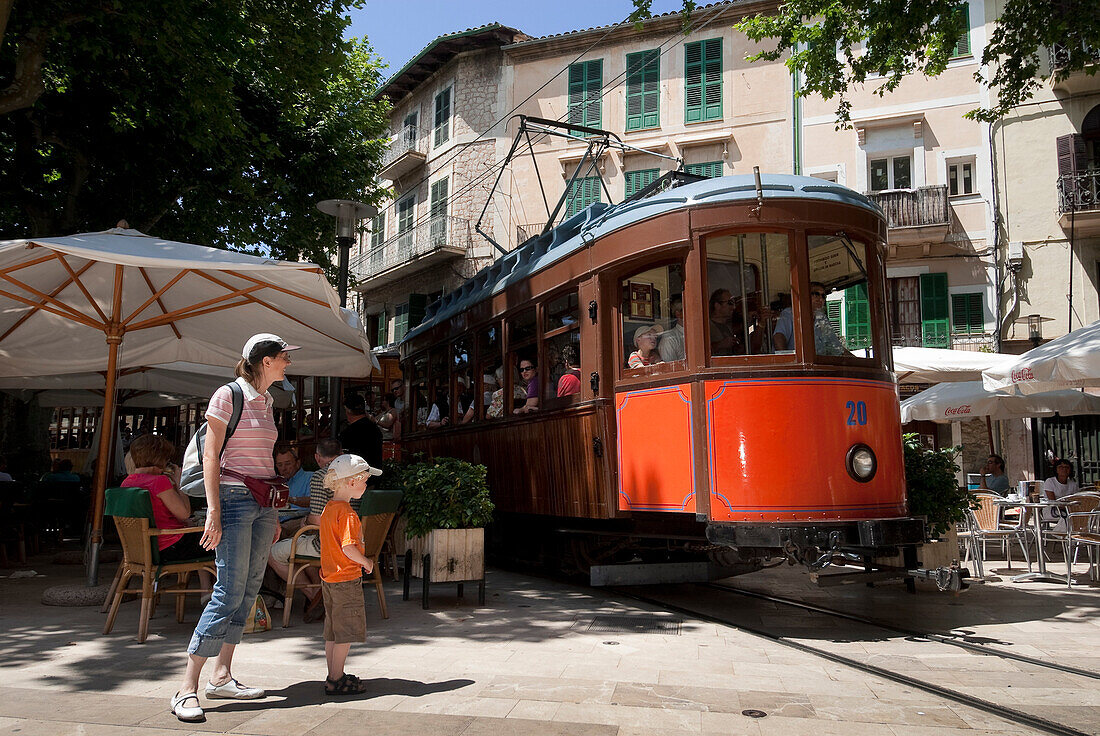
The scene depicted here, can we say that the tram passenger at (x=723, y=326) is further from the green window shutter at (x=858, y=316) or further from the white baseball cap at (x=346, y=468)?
the white baseball cap at (x=346, y=468)

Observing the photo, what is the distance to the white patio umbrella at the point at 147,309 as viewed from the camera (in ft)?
21.2

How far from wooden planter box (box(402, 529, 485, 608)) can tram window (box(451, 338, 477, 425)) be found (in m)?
2.74

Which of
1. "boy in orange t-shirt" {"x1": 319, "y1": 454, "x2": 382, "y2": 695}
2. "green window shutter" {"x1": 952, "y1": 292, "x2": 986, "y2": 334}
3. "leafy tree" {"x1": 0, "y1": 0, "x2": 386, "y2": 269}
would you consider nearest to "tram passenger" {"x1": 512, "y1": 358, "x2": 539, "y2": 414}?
"boy in orange t-shirt" {"x1": 319, "y1": 454, "x2": 382, "y2": 695}

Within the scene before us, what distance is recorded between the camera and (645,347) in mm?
6832

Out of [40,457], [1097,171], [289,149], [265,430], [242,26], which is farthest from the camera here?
[1097,171]

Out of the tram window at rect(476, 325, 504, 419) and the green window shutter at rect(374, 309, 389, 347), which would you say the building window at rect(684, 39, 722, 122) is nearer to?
the green window shutter at rect(374, 309, 389, 347)

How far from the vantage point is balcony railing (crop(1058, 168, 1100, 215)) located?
17.9 metres

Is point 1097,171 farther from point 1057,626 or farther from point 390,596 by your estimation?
point 390,596

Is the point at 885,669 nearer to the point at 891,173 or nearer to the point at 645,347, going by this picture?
the point at 645,347

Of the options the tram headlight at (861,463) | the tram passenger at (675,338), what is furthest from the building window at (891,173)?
the tram headlight at (861,463)

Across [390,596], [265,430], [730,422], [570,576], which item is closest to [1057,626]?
[730,422]

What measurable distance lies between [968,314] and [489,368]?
14094mm

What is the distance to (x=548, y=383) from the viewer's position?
7.87 metres

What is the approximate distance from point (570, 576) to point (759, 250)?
4177mm
